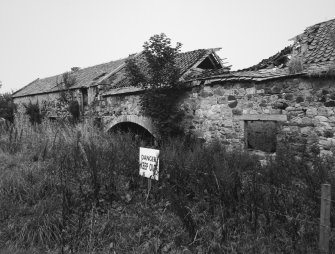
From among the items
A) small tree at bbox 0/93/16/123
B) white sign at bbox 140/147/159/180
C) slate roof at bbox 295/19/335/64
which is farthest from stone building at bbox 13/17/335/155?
small tree at bbox 0/93/16/123

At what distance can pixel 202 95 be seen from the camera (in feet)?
26.1

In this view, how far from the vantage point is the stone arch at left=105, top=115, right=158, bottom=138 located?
9.02 m

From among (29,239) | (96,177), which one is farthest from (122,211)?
(29,239)

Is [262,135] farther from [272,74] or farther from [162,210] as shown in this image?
[162,210]

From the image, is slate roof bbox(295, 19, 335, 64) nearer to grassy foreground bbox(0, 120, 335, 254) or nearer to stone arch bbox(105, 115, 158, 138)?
grassy foreground bbox(0, 120, 335, 254)

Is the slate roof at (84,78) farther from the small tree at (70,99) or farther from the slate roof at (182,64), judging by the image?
the slate roof at (182,64)

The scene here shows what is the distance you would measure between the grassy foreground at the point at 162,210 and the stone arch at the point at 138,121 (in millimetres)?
3926

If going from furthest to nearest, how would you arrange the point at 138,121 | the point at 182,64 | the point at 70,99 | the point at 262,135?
the point at 70,99 → the point at 262,135 → the point at 182,64 → the point at 138,121

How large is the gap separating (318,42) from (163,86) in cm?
468

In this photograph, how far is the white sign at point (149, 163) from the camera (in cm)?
418

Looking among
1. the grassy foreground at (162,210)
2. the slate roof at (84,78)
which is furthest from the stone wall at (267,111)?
the slate roof at (84,78)

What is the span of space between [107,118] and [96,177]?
24.3 ft

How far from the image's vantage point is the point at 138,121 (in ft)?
31.9

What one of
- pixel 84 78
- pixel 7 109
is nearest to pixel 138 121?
pixel 84 78
